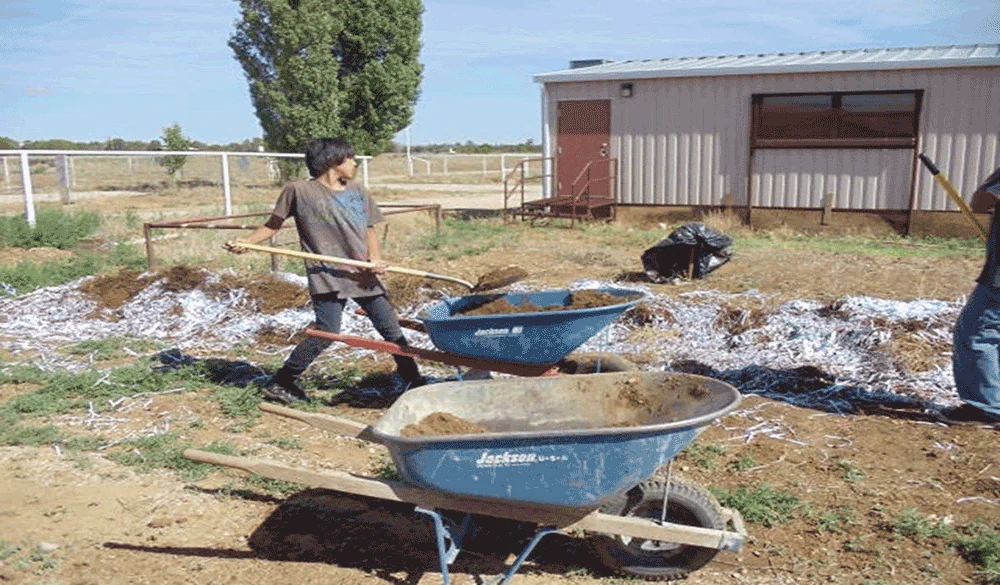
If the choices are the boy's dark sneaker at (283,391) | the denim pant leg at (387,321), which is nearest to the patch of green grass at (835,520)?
the denim pant leg at (387,321)

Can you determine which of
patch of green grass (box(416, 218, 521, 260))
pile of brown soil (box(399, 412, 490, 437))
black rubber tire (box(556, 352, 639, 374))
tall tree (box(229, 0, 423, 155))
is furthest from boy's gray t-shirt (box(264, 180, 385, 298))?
tall tree (box(229, 0, 423, 155))

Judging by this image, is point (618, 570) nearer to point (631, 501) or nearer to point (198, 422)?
point (631, 501)

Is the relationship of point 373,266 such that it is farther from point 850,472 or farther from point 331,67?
point 331,67

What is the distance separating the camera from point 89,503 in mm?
4273

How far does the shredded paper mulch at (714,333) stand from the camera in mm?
5797

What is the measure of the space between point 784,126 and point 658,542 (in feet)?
41.2

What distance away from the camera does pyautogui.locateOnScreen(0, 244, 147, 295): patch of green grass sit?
9.62 meters

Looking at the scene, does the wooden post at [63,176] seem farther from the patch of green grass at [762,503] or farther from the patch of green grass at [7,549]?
the patch of green grass at [762,503]

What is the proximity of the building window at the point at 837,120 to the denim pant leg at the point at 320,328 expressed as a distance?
11.2 m

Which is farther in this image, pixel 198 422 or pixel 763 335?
A: pixel 763 335

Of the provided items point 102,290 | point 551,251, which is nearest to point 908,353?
point 551,251

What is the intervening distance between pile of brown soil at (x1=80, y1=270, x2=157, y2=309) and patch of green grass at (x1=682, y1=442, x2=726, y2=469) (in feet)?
20.7

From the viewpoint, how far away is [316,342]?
547 cm

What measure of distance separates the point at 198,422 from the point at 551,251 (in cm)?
716
